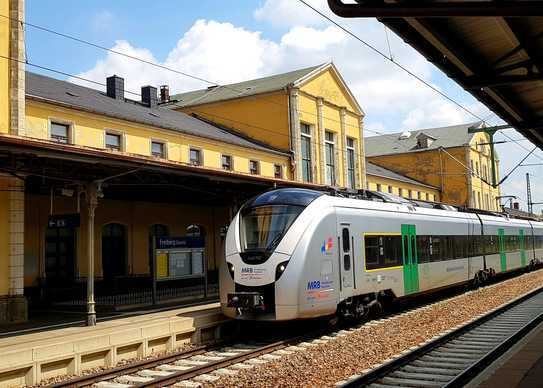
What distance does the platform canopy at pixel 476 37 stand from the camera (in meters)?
5.59

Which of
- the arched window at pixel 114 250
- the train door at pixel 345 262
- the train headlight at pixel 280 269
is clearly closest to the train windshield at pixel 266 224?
the train headlight at pixel 280 269

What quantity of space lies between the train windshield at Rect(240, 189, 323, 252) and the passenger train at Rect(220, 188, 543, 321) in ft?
0.07

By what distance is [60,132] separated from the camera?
64.4 ft

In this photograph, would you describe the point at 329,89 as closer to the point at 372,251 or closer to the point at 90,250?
the point at 372,251

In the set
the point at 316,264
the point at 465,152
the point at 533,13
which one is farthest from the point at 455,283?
the point at 465,152

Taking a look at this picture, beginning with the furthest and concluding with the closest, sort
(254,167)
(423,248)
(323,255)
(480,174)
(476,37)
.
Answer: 1. (480,174)
2. (254,167)
3. (423,248)
4. (323,255)
5. (476,37)

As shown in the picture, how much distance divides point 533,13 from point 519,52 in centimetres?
309

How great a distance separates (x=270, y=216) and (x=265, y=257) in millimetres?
993

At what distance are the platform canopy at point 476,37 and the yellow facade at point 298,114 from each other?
72.5 ft

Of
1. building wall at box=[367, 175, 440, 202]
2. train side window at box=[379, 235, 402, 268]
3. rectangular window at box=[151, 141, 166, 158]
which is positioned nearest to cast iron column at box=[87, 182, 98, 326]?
train side window at box=[379, 235, 402, 268]

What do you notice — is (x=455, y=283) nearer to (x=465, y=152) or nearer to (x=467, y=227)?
(x=467, y=227)

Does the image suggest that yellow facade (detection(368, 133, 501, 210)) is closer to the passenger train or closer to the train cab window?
the passenger train

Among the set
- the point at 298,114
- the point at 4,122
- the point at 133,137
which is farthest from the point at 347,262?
the point at 298,114

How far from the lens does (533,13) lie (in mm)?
5359
